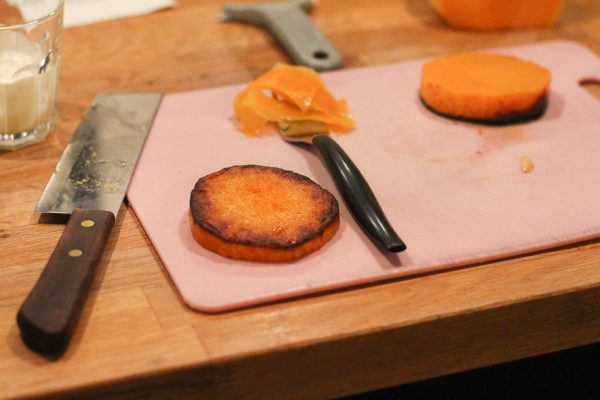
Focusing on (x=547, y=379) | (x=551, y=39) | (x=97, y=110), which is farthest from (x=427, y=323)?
(x=551, y=39)

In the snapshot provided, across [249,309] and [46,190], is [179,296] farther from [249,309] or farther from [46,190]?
[46,190]

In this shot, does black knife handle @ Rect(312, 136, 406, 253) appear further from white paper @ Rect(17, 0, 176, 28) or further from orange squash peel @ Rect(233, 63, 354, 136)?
white paper @ Rect(17, 0, 176, 28)

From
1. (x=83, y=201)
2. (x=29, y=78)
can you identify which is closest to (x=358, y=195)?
(x=83, y=201)

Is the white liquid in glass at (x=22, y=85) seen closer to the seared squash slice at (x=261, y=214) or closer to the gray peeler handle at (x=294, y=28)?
the seared squash slice at (x=261, y=214)

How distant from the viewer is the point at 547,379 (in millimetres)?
1104

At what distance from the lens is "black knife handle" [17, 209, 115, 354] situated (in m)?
0.69

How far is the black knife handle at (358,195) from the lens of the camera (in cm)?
83

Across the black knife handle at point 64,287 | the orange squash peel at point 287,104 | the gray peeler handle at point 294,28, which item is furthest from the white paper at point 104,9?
the black knife handle at point 64,287

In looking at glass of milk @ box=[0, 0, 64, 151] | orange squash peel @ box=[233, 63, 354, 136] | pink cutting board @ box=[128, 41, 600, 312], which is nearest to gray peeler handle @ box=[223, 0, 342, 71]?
pink cutting board @ box=[128, 41, 600, 312]

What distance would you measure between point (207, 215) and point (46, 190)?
0.23m

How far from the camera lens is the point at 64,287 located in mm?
733

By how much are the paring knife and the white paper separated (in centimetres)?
40

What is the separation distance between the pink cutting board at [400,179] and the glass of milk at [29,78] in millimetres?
162

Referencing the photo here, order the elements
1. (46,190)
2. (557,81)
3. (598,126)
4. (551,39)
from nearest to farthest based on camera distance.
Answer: (46,190), (598,126), (557,81), (551,39)
